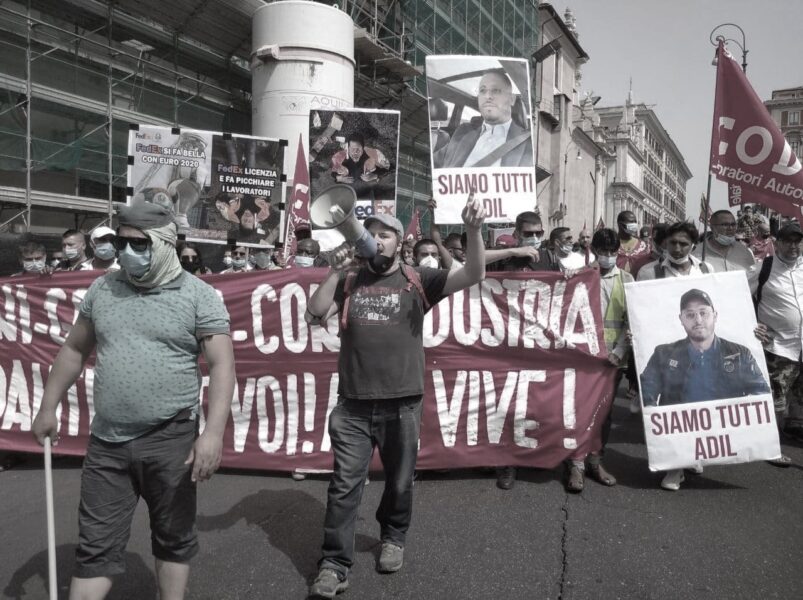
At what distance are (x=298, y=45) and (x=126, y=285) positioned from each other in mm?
16876

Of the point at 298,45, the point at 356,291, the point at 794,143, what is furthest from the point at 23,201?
the point at 794,143

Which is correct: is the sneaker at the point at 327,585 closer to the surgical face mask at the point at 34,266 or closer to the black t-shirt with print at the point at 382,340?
the black t-shirt with print at the point at 382,340

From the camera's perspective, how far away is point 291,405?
Answer: 4.37 m

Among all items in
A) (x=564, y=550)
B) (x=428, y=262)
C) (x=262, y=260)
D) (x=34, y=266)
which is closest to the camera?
(x=564, y=550)

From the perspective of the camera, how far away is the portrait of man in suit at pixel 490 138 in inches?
223

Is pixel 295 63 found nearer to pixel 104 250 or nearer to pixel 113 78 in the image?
Answer: pixel 113 78

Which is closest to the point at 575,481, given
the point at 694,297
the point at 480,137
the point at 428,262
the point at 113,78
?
the point at 694,297

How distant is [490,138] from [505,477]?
310cm

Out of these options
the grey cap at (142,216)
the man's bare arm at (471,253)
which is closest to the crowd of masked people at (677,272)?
the man's bare arm at (471,253)

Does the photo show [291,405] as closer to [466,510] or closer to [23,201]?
[466,510]

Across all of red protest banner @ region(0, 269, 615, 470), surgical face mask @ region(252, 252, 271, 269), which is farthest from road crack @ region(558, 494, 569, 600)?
surgical face mask @ region(252, 252, 271, 269)

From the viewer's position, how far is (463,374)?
430 centimetres

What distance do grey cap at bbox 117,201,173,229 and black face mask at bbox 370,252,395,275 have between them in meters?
0.96

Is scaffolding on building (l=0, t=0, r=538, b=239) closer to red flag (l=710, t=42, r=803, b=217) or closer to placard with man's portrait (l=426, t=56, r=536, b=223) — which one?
placard with man's portrait (l=426, t=56, r=536, b=223)
